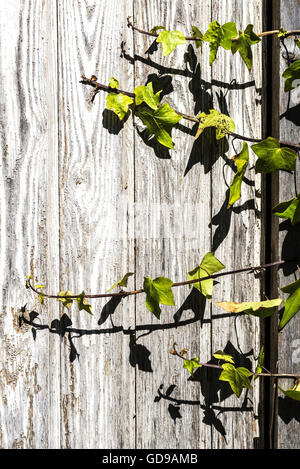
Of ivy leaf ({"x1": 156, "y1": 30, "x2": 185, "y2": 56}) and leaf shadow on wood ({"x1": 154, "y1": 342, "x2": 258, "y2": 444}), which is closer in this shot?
ivy leaf ({"x1": 156, "y1": 30, "x2": 185, "y2": 56})

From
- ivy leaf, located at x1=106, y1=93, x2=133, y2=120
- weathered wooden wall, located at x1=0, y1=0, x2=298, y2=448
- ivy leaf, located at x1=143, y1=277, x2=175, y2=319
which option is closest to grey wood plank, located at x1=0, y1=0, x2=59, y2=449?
weathered wooden wall, located at x1=0, y1=0, x2=298, y2=448

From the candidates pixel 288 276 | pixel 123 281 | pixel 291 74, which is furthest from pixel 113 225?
pixel 291 74

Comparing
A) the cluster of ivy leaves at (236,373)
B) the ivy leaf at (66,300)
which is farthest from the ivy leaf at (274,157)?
the ivy leaf at (66,300)

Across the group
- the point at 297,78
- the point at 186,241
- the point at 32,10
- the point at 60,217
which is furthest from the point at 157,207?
the point at 32,10

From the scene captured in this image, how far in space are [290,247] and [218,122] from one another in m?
0.39

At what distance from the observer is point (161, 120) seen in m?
1.08

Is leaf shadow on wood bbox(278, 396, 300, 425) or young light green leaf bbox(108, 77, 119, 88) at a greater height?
young light green leaf bbox(108, 77, 119, 88)

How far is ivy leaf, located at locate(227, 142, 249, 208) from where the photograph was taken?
3.51ft

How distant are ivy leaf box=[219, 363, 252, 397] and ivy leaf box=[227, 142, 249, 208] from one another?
1.42ft

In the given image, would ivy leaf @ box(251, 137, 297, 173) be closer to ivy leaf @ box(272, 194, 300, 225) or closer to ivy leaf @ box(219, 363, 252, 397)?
ivy leaf @ box(272, 194, 300, 225)

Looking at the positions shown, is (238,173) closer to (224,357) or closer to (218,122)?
(218,122)

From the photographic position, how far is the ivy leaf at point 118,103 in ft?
3.62

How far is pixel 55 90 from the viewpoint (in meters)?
1.12
